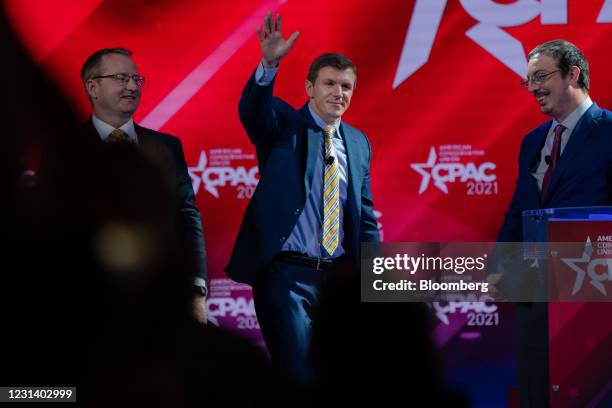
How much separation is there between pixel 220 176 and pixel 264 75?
3.59 ft

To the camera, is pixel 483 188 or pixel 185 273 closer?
pixel 185 273

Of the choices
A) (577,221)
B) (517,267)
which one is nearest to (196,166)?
(517,267)

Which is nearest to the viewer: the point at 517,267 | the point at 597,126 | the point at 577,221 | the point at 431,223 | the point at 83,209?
the point at 83,209

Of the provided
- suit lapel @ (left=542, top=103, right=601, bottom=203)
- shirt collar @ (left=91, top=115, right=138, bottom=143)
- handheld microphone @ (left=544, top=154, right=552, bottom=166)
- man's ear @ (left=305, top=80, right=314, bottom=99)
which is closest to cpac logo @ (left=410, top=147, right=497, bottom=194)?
handheld microphone @ (left=544, top=154, right=552, bottom=166)

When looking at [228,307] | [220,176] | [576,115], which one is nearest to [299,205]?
[220,176]

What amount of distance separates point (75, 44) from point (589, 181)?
2.95 m

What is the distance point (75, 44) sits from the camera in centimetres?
489

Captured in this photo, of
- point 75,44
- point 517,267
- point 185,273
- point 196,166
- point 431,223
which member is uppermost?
point 75,44

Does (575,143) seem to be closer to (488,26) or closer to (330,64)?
(488,26)

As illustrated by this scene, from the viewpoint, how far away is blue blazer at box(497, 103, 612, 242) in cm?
409

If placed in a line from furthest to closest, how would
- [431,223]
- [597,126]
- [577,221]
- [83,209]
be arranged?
[431,223] → [597,126] → [577,221] → [83,209]

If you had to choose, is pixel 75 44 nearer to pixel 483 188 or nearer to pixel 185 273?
pixel 483 188

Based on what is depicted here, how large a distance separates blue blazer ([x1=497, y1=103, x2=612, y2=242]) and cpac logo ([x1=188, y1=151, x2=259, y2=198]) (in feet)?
4.79

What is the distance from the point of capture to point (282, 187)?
4.11 metres
